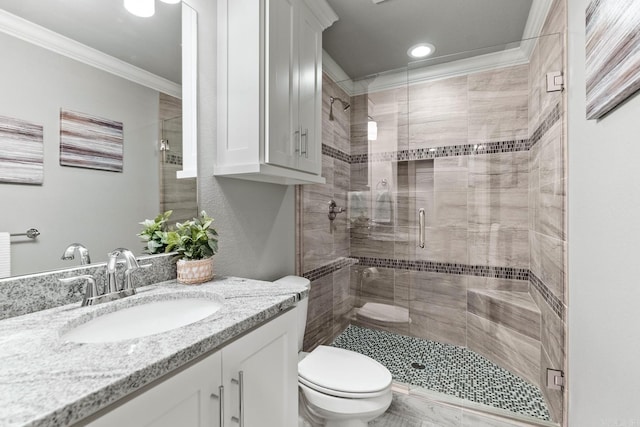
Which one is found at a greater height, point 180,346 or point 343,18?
point 343,18

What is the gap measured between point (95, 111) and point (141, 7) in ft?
1.71

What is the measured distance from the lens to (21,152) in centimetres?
84

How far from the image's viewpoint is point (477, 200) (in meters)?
2.32

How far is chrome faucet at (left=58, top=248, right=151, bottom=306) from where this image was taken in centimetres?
92

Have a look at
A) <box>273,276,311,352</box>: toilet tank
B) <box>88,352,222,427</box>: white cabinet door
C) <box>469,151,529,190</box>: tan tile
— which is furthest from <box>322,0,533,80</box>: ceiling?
<box>88,352,222,427</box>: white cabinet door

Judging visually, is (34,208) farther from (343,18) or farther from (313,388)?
(343,18)

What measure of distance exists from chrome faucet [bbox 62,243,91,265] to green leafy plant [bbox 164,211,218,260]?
0.27 meters

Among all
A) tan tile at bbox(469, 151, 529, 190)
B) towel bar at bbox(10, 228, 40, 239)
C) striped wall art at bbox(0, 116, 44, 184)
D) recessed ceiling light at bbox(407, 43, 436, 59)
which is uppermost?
recessed ceiling light at bbox(407, 43, 436, 59)

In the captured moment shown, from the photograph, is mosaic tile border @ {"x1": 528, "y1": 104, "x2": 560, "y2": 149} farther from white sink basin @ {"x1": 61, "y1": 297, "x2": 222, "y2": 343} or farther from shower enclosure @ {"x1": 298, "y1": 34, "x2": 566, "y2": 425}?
white sink basin @ {"x1": 61, "y1": 297, "x2": 222, "y2": 343}

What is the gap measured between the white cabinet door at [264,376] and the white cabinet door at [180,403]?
0.15 feet

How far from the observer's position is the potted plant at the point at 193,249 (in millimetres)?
1175

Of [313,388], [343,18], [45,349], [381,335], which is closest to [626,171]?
[313,388]

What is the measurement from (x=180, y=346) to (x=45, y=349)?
0.28 m

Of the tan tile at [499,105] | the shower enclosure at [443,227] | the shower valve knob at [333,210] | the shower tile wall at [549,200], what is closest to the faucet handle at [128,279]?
the shower enclosure at [443,227]
